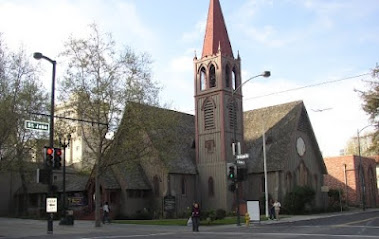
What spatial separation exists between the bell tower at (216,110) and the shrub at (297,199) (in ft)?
16.9

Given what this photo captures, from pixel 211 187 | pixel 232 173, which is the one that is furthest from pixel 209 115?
pixel 232 173

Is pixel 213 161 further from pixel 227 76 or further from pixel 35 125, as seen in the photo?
pixel 35 125

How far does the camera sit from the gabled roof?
1821 inches

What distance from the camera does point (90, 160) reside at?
31.5m

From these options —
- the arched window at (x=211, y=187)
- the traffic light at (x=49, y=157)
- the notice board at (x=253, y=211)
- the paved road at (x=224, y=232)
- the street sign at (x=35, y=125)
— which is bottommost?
the paved road at (x=224, y=232)

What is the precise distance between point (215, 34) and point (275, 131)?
11778 millimetres

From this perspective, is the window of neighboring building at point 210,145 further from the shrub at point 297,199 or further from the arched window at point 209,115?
the shrub at point 297,199

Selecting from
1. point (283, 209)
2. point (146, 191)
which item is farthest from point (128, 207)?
point (283, 209)

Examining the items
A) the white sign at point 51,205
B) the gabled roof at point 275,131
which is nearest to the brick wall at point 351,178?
the gabled roof at point 275,131

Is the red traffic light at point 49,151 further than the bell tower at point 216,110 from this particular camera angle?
No

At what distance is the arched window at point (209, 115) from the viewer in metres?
46.0

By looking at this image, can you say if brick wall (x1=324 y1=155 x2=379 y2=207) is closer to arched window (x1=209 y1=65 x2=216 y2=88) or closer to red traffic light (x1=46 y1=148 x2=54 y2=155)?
arched window (x1=209 y1=65 x2=216 y2=88)

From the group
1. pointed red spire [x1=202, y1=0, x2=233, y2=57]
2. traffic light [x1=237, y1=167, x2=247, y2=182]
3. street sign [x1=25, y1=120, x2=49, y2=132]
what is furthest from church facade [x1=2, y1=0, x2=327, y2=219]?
street sign [x1=25, y1=120, x2=49, y2=132]

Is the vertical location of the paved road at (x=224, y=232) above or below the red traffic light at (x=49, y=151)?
below
